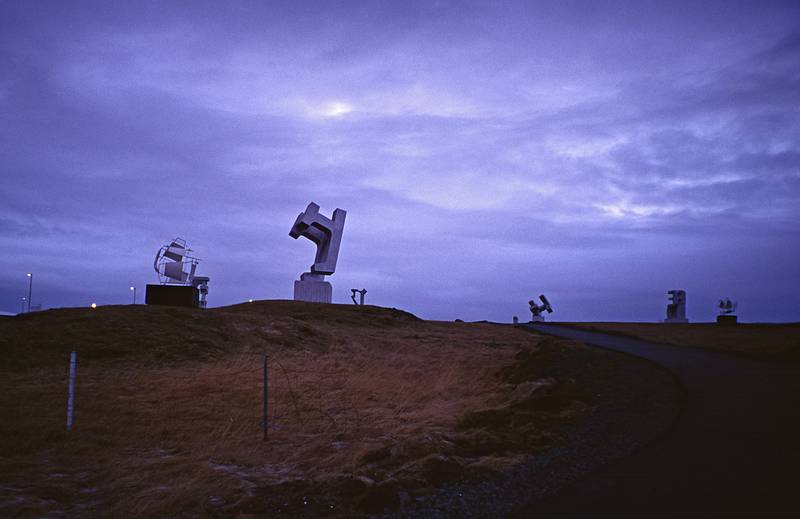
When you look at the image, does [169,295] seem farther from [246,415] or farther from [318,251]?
[246,415]

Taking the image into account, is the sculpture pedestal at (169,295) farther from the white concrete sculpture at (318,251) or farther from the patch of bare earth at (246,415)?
the white concrete sculpture at (318,251)

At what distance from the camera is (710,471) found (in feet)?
20.9

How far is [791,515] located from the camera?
5.10 meters

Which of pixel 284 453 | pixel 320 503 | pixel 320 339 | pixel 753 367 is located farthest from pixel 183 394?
pixel 753 367

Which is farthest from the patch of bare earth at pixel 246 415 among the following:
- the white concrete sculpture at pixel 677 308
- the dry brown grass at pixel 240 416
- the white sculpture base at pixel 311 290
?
the white concrete sculpture at pixel 677 308

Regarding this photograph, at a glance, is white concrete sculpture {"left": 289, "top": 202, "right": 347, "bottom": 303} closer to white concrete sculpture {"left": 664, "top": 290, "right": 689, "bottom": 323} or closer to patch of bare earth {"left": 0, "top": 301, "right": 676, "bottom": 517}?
patch of bare earth {"left": 0, "top": 301, "right": 676, "bottom": 517}

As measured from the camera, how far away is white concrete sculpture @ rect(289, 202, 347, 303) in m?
37.6

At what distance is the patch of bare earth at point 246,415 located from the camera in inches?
274

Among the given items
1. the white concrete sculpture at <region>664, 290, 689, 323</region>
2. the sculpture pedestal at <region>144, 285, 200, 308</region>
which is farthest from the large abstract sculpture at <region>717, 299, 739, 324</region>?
the sculpture pedestal at <region>144, 285, 200, 308</region>

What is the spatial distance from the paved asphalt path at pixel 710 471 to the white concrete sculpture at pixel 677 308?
40022mm

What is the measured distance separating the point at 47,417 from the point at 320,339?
13540mm

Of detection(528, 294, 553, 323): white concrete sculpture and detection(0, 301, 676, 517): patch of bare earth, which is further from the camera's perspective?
detection(528, 294, 553, 323): white concrete sculpture

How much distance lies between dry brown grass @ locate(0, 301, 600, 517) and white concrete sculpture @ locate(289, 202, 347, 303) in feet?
45.0

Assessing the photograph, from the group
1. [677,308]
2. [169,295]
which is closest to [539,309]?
[677,308]
